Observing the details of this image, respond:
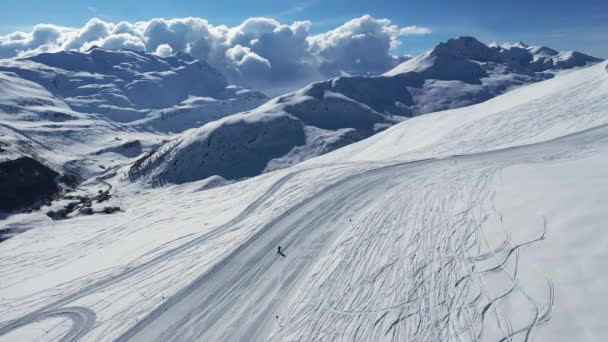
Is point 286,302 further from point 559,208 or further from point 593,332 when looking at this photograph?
point 559,208

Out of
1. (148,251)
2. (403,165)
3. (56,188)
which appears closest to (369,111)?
(56,188)

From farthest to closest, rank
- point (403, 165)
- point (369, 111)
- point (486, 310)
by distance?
point (369, 111)
point (403, 165)
point (486, 310)

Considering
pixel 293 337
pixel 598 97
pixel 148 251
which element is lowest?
pixel 293 337

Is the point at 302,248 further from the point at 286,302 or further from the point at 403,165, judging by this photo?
the point at 403,165

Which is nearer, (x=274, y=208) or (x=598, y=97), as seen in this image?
(x=274, y=208)

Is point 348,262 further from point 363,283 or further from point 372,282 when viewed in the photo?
point 372,282

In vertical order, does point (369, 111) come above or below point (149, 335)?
above

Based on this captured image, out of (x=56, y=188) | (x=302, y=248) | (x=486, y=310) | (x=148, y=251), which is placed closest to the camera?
(x=486, y=310)
